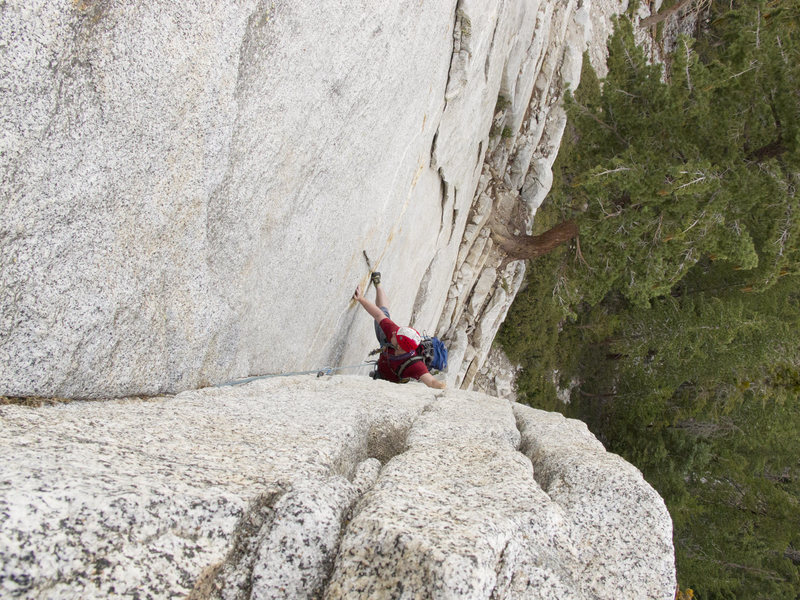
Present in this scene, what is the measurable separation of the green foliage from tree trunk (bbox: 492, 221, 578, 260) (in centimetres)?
59

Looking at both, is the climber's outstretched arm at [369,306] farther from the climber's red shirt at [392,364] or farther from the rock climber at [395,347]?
the climber's red shirt at [392,364]

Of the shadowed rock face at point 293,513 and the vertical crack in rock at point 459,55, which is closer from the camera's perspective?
the shadowed rock face at point 293,513

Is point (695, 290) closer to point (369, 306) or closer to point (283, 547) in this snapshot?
point (369, 306)

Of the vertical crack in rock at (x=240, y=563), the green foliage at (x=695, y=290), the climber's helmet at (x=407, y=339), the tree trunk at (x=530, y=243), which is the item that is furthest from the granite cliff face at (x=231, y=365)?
the tree trunk at (x=530, y=243)

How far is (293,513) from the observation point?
248cm

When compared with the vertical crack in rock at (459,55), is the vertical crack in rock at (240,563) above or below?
below

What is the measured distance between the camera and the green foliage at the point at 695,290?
8.61 meters

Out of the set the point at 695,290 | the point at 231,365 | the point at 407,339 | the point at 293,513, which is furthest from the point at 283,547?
the point at 695,290

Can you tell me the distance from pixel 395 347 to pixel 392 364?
0.88 feet

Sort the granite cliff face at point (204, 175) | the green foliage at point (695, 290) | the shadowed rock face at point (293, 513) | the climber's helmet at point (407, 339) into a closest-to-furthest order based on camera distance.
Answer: the shadowed rock face at point (293, 513) → the granite cliff face at point (204, 175) → the climber's helmet at point (407, 339) → the green foliage at point (695, 290)

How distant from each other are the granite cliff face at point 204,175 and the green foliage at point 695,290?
3627 mm

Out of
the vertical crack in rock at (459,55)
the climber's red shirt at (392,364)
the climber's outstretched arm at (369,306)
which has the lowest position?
the climber's red shirt at (392,364)

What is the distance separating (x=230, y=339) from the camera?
17.0 ft

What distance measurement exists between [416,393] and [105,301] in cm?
348
